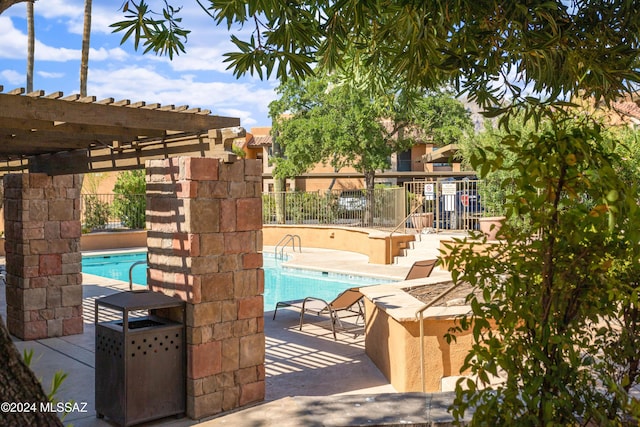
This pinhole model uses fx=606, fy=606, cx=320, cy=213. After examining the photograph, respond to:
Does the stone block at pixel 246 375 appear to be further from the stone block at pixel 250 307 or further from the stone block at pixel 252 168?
the stone block at pixel 252 168

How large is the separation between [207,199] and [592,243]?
3.91 metres

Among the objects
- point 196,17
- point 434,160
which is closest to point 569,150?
point 196,17

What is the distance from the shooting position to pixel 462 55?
4094 mm

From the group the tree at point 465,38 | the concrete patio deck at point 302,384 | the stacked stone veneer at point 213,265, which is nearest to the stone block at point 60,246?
the concrete patio deck at point 302,384

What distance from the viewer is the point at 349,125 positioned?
2398 cm

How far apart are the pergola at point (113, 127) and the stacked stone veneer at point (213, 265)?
39 centimetres

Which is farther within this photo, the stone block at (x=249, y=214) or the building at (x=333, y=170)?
the building at (x=333, y=170)

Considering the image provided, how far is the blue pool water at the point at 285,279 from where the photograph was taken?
1455 centimetres

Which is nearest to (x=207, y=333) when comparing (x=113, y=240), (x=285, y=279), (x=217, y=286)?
(x=217, y=286)

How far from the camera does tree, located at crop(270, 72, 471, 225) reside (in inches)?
928

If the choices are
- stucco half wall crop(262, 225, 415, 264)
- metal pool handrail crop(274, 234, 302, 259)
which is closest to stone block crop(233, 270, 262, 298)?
stucco half wall crop(262, 225, 415, 264)

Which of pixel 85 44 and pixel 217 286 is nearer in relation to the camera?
pixel 217 286

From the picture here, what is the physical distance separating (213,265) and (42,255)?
4.01m

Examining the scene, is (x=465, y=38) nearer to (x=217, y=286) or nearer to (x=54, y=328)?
(x=217, y=286)
